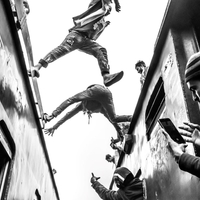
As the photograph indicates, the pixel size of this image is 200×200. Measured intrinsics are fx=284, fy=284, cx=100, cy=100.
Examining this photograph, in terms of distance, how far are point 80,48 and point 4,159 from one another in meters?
3.78

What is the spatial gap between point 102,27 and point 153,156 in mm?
3636

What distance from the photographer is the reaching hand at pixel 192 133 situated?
2504mm

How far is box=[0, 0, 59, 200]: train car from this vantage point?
3.90 metres

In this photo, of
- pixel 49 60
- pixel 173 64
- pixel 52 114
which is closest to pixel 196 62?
pixel 173 64

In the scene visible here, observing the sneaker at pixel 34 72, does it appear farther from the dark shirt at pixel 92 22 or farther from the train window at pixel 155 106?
the train window at pixel 155 106

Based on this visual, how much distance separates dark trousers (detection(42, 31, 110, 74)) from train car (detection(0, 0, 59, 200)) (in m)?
0.97

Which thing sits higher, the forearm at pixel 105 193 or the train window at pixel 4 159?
the train window at pixel 4 159

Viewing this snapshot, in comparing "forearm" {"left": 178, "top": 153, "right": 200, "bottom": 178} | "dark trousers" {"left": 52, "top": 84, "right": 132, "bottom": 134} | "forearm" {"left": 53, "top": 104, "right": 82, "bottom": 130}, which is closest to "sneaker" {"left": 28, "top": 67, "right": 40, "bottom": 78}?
"dark trousers" {"left": 52, "top": 84, "right": 132, "bottom": 134}

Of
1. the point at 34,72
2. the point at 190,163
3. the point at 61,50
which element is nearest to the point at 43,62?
the point at 34,72

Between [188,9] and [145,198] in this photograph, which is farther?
[145,198]

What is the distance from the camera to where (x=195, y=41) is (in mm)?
4301

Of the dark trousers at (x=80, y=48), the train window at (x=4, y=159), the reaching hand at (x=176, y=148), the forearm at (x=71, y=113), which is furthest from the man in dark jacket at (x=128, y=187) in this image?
the reaching hand at (x=176, y=148)

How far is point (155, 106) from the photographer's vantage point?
5.61 metres

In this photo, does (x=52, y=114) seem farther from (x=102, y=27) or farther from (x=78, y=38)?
(x=102, y=27)
